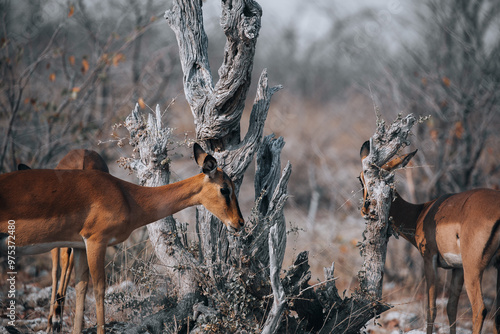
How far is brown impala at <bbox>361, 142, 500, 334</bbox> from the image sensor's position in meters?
5.54

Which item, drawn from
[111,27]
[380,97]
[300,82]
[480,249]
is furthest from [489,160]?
[300,82]

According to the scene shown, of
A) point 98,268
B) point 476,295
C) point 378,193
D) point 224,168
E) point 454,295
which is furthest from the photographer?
point 454,295

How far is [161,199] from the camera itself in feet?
15.7

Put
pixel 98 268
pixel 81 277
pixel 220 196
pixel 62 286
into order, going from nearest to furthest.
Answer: pixel 98 268 < pixel 220 196 < pixel 81 277 < pixel 62 286

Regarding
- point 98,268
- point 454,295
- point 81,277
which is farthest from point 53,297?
point 454,295

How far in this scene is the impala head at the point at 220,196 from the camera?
15.7 ft


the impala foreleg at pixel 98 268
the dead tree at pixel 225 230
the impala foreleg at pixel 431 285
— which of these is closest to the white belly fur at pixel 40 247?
the impala foreleg at pixel 98 268

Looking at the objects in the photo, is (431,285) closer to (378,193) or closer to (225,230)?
(378,193)

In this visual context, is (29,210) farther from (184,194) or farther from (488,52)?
(488,52)

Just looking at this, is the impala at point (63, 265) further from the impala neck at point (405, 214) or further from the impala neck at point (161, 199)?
the impala neck at point (405, 214)

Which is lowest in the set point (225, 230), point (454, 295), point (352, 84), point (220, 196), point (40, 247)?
point (454, 295)

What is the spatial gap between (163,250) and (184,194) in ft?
2.57

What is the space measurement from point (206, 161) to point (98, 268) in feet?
4.11

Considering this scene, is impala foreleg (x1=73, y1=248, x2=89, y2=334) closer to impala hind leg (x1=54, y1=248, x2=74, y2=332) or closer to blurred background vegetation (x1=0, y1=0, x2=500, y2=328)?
impala hind leg (x1=54, y1=248, x2=74, y2=332)
